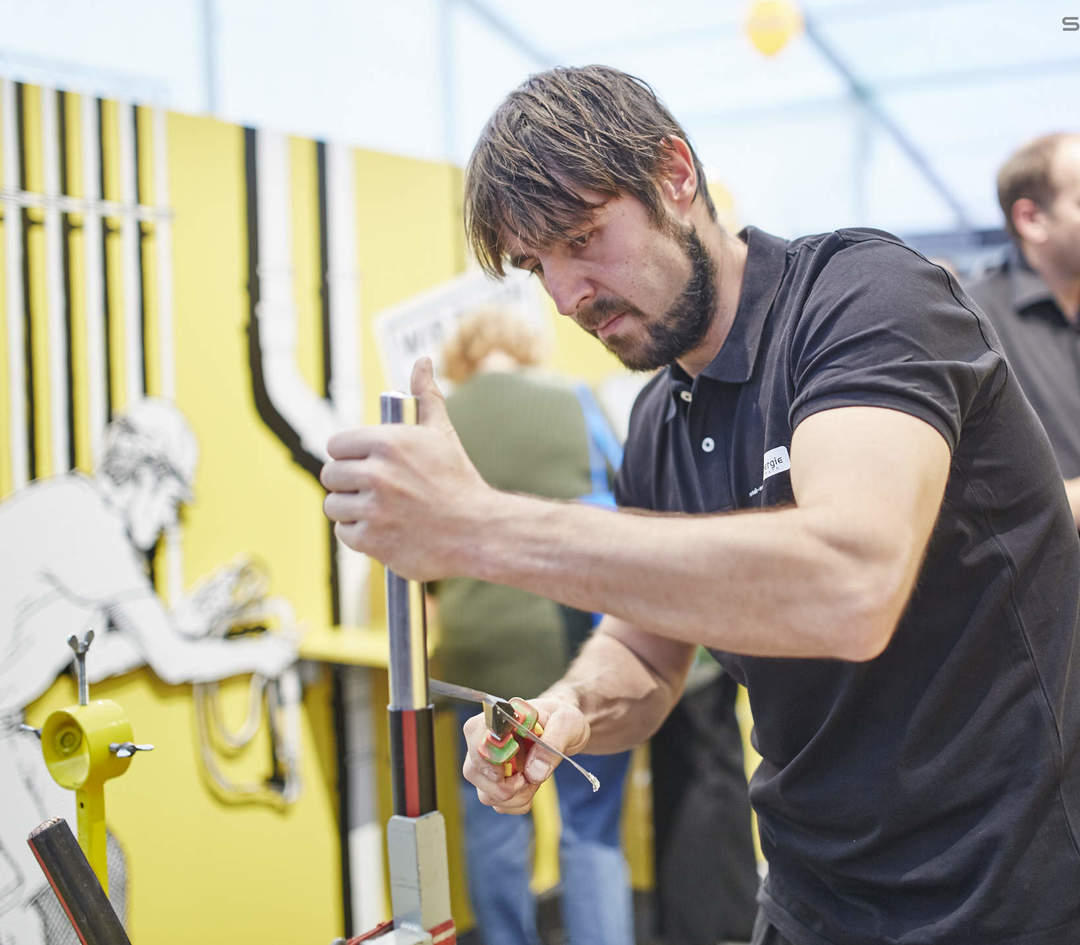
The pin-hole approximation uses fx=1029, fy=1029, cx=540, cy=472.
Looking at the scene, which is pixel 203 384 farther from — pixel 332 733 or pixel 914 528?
pixel 914 528

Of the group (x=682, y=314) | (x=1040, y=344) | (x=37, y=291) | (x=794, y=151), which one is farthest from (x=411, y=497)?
(x=794, y=151)

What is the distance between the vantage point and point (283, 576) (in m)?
2.45

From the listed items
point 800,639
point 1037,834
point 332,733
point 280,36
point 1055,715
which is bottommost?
point 332,733

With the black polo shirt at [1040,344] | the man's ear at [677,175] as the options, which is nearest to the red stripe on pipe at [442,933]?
the man's ear at [677,175]

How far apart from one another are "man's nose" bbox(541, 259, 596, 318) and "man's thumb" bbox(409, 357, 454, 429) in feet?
0.98

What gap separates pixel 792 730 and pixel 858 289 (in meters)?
0.43

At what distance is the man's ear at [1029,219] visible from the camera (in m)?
1.90

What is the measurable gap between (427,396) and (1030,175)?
1594mm

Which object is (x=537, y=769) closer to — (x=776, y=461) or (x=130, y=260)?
(x=776, y=461)

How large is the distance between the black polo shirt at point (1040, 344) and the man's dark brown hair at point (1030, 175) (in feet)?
0.34

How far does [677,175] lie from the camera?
3.41ft

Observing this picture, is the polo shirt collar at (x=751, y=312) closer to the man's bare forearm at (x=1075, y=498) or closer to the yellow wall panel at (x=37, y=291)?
the man's bare forearm at (x=1075, y=498)

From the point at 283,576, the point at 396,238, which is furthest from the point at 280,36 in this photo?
the point at 283,576

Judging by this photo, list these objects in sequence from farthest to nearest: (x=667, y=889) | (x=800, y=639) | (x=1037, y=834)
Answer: (x=667, y=889) → (x=1037, y=834) → (x=800, y=639)
